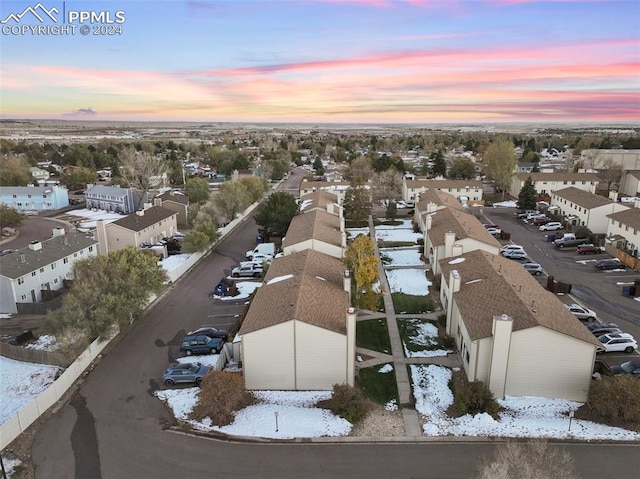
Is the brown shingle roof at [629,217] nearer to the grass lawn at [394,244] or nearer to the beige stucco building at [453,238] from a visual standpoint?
the beige stucco building at [453,238]

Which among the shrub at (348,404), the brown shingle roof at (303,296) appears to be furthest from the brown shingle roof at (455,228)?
the shrub at (348,404)

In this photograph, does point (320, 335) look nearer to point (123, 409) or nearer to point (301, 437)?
point (301, 437)

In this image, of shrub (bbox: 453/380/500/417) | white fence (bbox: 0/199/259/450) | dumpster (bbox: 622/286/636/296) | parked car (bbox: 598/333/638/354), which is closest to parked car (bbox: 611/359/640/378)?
parked car (bbox: 598/333/638/354)

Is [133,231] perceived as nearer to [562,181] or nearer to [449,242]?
[449,242]

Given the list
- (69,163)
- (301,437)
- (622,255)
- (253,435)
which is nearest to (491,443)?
(301,437)

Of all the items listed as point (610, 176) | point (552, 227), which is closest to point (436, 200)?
point (552, 227)

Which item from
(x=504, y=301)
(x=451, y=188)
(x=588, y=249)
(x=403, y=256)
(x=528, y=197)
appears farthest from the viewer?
(x=451, y=188)

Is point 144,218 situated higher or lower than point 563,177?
lower

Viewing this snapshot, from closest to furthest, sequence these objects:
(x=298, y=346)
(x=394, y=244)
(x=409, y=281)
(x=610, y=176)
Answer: (x=298, y=346) < (x=409, y=281) < (x=394, y=244) < (x=610, y=176)
